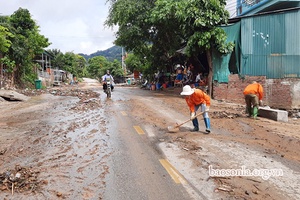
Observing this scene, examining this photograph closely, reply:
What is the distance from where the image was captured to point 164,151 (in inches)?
253

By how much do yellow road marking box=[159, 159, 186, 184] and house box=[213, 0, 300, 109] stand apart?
1062 cm

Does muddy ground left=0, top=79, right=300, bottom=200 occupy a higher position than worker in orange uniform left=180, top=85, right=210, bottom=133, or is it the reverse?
worker in orange uniform left=180, top=85, right=210, bottom=133

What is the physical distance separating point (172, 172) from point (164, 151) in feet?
4.21

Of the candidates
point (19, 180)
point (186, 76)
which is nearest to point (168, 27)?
point (186, 76)

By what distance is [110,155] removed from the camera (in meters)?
6.18

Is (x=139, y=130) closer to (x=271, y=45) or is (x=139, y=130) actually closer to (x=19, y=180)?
(x=19, y=180)

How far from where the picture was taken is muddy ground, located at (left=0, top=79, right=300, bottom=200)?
4.50 metres

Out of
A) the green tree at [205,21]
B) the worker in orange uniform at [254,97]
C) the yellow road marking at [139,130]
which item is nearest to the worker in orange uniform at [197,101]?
the yellow road marking at [139,130]

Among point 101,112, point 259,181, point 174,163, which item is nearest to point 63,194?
point 174,163

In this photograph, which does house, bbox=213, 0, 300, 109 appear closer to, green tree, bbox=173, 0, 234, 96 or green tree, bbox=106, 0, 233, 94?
green tree, bbox=173, 0, 234, 96

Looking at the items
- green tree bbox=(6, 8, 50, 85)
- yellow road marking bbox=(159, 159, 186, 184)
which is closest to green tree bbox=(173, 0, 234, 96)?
yellow road marking bbox=(159, 159, 186, 184)

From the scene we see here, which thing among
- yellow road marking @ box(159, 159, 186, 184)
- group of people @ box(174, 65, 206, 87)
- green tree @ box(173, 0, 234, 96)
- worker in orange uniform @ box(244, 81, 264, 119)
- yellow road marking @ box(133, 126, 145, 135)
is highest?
green tree @ box(173, 0, 234, 96)

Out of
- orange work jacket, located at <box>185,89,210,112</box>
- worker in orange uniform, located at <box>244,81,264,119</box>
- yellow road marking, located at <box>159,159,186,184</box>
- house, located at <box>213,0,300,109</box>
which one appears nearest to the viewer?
yellow road marking, located at <box>159,159,186,184</box>

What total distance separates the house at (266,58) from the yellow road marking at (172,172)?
1062 centimetres
